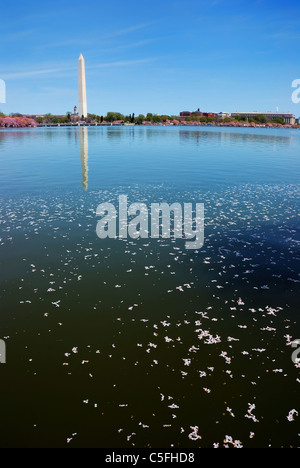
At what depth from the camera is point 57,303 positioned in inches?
431

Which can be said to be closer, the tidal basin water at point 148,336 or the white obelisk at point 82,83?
the tidal basin water at point 148,336

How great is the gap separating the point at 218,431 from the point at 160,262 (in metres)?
7.94

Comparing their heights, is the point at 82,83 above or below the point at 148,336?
above

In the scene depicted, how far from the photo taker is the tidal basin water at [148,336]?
6.81 meters

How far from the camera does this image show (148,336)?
30.9 ft

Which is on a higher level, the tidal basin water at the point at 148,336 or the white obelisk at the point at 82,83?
the white obelisk at the point at 82,83

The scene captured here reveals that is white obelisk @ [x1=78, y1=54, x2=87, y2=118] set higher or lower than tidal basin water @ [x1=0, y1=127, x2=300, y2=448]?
higher

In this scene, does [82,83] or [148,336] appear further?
[82,83]

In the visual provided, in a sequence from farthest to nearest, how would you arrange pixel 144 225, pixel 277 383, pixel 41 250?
pixel 144 225 < pixel 41 250 < pixel 277 383

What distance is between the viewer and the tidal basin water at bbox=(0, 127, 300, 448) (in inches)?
268

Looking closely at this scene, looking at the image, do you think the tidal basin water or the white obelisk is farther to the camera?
the white obelisk

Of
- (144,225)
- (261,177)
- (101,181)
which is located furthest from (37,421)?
(261,177)

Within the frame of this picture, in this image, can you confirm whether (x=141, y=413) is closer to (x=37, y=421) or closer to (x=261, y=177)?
(x=37, y=421)

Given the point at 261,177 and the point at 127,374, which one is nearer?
the point at 127,374
